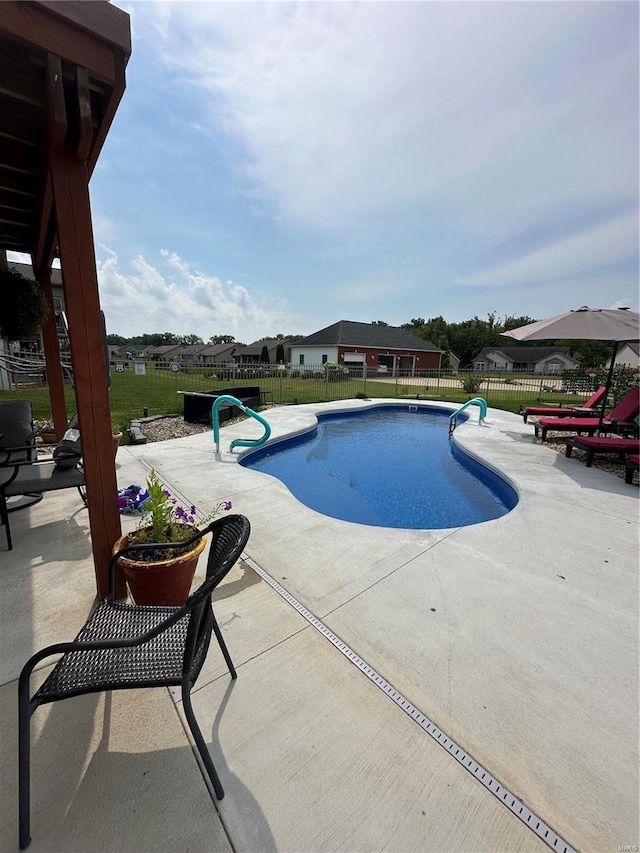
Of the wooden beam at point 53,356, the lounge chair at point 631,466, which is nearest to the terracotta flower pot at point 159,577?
the wooden beam at point 53,356

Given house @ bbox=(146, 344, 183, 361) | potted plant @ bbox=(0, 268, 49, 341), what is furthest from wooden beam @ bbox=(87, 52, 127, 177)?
house @ bbox=(146, 344, 183, 361)

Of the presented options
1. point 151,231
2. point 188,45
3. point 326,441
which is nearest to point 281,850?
point 188,45

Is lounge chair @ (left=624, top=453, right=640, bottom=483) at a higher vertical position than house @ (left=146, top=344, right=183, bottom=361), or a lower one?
lower

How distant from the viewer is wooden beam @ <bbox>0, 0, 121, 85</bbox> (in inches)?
57.7

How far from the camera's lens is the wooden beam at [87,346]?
6.46 ft

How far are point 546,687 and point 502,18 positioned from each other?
6.68 m

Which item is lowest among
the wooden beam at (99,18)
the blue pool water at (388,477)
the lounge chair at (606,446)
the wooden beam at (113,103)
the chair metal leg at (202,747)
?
the blue pool water at (388,477)

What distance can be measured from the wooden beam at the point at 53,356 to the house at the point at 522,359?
5473 centimetres

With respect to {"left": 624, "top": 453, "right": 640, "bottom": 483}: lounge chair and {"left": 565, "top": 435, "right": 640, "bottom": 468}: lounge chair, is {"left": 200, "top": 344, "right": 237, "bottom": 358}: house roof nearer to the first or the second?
{"left": 565, "top": 435, "right": 640, "bottom": 468}: lounge chair

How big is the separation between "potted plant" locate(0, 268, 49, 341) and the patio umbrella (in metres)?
7.01

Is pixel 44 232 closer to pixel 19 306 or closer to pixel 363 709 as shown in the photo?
pixel 19 306

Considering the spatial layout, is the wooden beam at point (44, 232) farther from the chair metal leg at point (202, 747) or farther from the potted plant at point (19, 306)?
the chair metal leg at point (202, 747)

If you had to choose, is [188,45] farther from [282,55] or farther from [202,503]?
[202,503]

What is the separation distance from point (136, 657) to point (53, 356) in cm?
481
